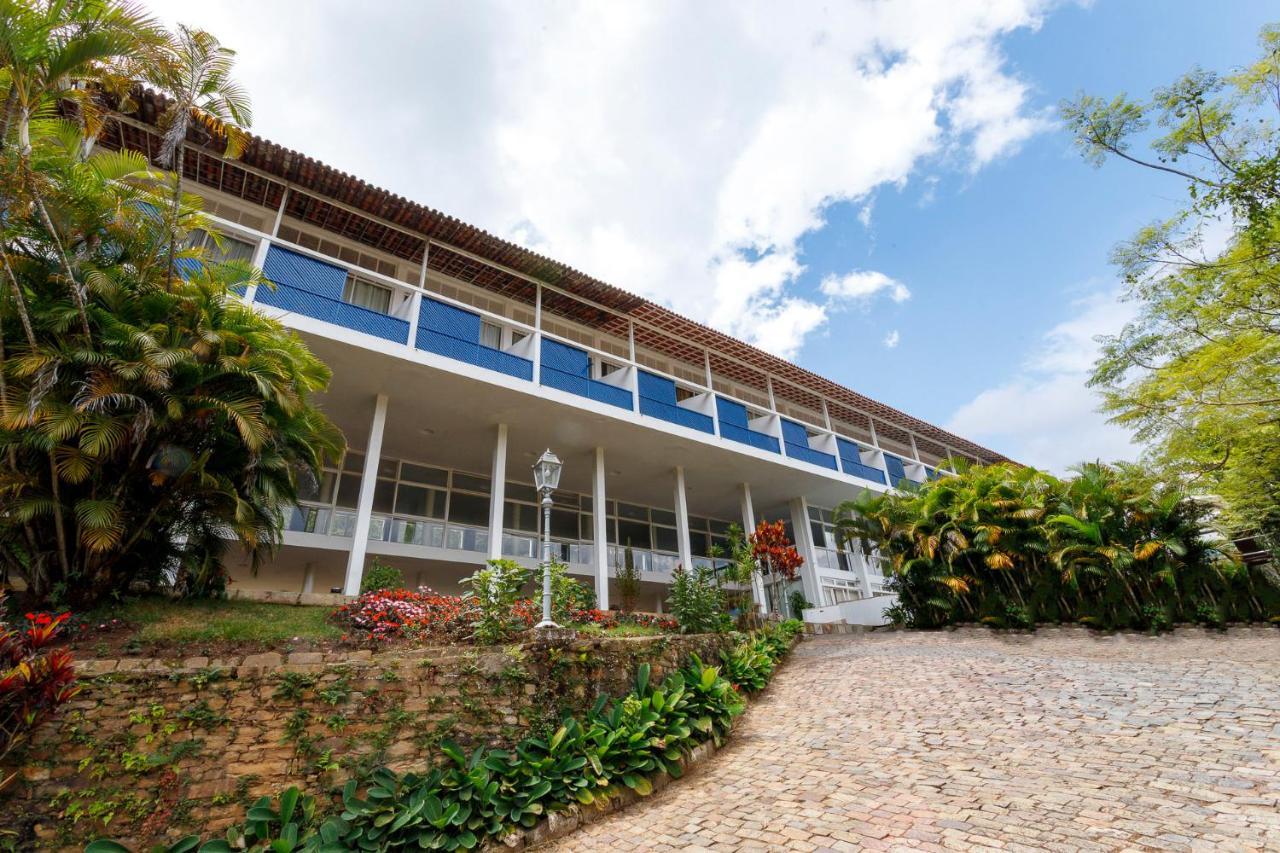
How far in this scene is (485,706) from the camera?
5551 millimetres

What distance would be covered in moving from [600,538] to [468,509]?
13.5 ft

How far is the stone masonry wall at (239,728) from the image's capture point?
3.91 metres

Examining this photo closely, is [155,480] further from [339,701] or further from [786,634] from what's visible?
[786,634]

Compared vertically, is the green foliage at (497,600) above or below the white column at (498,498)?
below

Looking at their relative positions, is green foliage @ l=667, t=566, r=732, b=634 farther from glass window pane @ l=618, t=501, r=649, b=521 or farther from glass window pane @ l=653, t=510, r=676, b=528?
glass window pane @ l=653, t=510, r=676, b=528

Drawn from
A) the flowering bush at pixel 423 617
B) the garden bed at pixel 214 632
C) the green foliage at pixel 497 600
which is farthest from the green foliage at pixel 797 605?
the green foliage at pixel 497 600

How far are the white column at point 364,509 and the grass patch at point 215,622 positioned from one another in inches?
70.7

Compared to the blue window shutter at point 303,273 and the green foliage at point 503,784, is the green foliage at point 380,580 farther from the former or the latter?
the green foliage at point 503,784

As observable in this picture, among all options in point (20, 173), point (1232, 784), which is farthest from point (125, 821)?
point (1232, 784)

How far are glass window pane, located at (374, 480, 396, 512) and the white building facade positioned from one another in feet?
0.11

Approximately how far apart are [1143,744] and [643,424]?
32.4 feet

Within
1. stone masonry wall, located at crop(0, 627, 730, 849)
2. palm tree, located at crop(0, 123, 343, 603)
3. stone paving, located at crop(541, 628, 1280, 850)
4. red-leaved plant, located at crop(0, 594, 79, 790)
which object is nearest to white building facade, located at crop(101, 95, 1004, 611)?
palm tree, located at crop(0, 123, 343, 603)

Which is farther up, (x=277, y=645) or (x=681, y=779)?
(x=277, y=645)

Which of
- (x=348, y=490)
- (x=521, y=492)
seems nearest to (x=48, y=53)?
(x=348, y=490)
